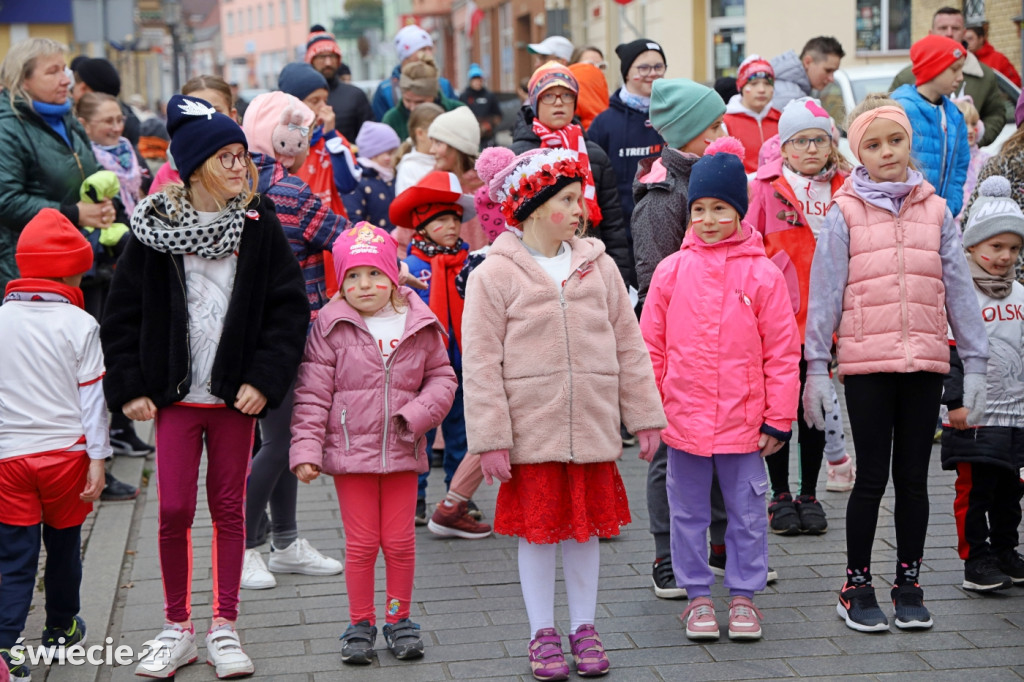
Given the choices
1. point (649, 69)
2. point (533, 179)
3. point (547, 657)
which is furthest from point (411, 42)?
point (547, 657)

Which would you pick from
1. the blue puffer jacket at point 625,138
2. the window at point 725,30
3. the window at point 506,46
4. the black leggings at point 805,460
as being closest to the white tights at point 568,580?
the black leggings at point 805,460

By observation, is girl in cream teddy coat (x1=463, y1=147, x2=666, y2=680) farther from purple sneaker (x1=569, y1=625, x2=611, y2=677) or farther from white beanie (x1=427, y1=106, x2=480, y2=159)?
white beanie (x1=427, y1=106, x2=480, y2=159)

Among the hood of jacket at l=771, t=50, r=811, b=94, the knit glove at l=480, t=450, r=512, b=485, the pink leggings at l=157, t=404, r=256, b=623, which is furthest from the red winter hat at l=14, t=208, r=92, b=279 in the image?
the hood of jacket at l=771, t=50, r=811, b=94

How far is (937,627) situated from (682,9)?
22.8 meters

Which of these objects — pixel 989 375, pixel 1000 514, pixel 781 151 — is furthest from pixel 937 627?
pixel 781 151

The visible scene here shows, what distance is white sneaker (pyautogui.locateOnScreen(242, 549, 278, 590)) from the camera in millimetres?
5785

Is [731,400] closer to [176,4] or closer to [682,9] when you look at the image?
[682,9]

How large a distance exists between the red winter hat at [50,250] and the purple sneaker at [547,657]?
2.22m

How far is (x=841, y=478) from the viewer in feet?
23.3

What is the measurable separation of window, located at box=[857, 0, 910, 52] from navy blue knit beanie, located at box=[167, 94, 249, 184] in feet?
65.0

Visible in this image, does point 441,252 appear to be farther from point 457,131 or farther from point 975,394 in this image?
point 975,394

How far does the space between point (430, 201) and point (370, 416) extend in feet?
6.33

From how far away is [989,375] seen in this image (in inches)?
212

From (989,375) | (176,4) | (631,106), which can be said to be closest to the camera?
(989,375)
